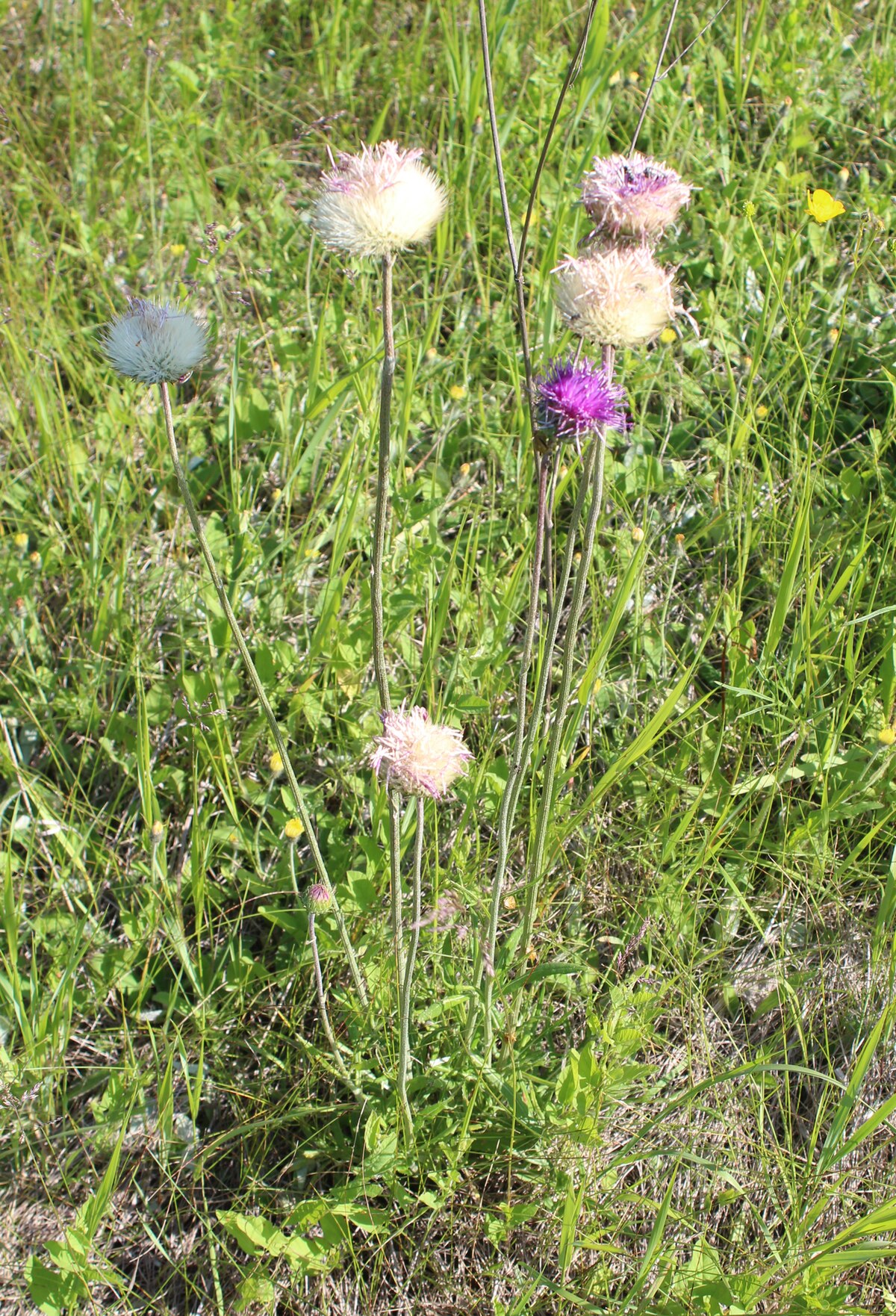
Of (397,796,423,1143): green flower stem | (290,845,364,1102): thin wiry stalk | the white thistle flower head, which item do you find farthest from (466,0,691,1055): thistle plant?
(290,845,364,1102): thin wiry stalk

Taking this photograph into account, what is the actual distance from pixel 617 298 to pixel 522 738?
63 centimetres

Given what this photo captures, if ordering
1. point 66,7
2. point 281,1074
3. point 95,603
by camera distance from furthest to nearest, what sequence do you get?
point 66,7, point 95,603, point 281,1074

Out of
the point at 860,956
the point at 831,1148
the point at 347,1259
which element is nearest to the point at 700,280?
the point at 860,956

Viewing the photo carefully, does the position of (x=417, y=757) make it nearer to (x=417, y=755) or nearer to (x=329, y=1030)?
(x=417, y=755)

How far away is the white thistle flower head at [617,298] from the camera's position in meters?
1.20

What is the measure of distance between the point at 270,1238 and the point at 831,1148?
0.98m

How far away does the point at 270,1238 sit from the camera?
1651 millimetres

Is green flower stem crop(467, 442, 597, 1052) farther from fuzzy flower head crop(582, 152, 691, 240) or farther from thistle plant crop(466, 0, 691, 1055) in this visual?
fuzzy flower head crop(582, 152, 691, 240)

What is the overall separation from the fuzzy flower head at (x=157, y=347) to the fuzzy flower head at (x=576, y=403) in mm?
498

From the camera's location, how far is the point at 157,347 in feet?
4.43

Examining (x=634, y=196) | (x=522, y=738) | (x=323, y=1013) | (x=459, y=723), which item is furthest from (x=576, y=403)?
(x=323, y=1013)

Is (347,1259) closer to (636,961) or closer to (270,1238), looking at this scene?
(270,1238)

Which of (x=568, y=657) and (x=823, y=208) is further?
(x=823, y=208)

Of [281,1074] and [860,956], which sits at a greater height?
[860,956]
